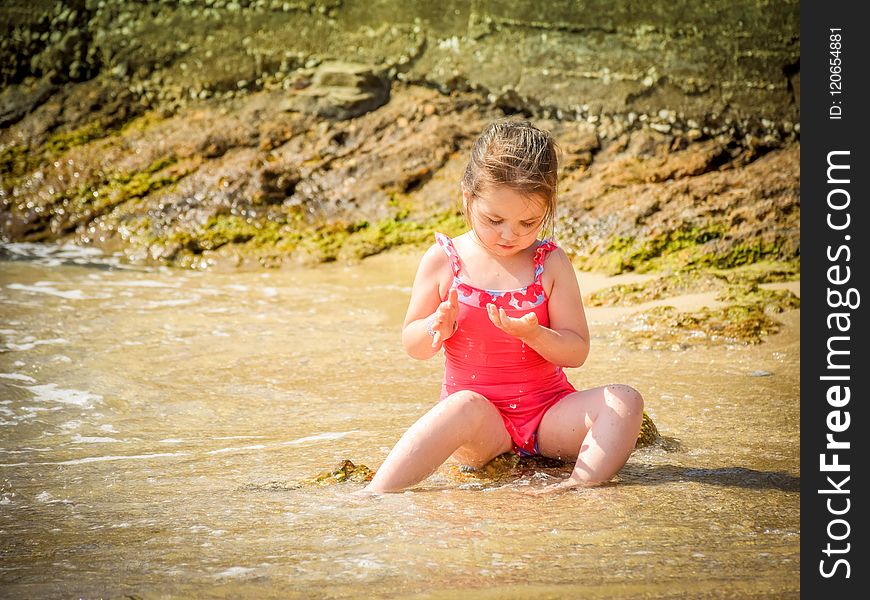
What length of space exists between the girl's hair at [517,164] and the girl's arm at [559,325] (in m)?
0.19

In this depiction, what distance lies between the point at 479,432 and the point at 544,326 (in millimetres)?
396

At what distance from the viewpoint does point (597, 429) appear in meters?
2.79

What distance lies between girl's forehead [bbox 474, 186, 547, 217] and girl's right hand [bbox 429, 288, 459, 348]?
289 millimetres

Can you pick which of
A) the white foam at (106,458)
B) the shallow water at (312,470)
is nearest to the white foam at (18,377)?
the shallow water at (312,470)

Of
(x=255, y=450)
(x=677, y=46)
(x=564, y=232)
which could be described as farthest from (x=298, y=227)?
(x=255, y=450)

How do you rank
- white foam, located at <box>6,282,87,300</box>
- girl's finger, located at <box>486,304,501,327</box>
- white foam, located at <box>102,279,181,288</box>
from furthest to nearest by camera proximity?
1. white foam, located at <box>102,279,181,288</box>
2. white foam, located at <box>6,282,87,300</box>
3. girl's finger, located at <box>486,304,501,327</box>

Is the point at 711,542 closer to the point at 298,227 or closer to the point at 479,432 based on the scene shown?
the point at 479,432

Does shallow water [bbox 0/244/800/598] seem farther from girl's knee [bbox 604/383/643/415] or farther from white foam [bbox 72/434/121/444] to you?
girl's knee [bbox 604/383/643/415]

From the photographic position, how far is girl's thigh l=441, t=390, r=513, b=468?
2.83m

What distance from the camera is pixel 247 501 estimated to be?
8.71 feet

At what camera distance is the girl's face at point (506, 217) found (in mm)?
2855

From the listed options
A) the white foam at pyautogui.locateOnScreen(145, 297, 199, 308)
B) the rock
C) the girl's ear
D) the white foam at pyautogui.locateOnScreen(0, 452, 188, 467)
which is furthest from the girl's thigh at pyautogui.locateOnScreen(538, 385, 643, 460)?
the rock

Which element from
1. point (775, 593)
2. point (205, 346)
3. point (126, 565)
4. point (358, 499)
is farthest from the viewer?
point (205, 346)

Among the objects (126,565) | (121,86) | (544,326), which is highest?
(121,86)
